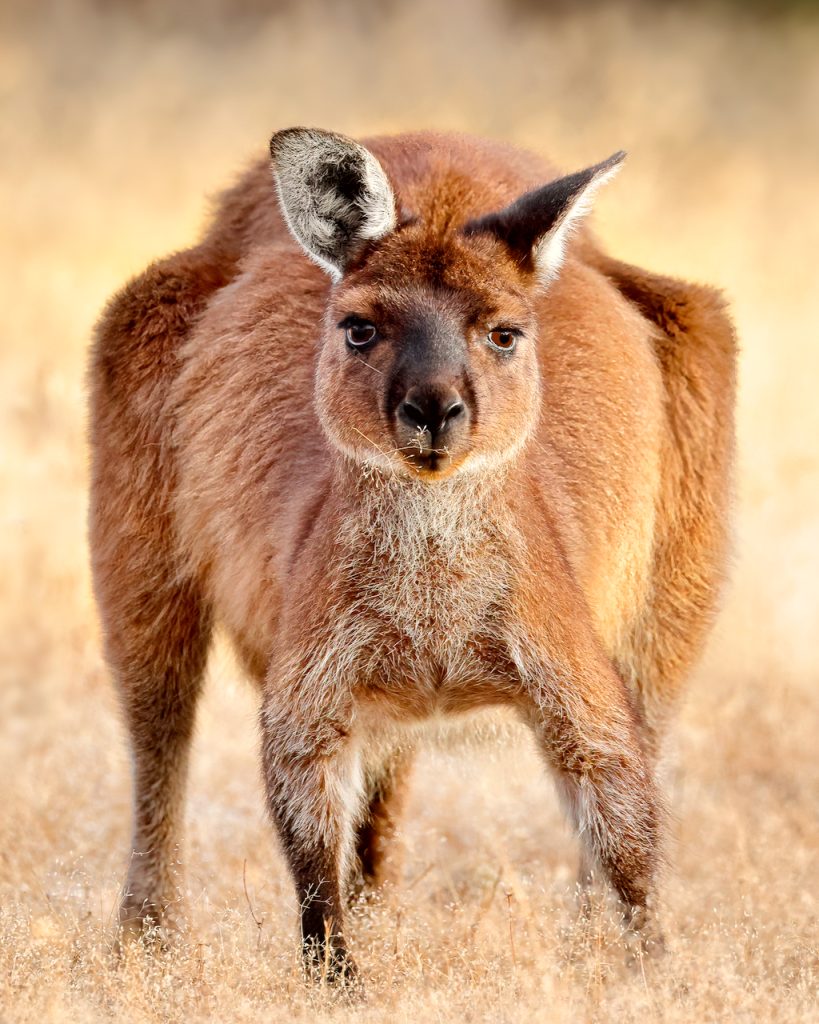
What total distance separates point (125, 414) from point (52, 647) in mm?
3559

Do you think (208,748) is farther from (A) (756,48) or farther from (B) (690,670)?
(A) (756,48)

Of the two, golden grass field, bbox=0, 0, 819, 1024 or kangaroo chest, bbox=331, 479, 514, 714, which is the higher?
kangaroo chest, bbox=331, 479, 514, 714

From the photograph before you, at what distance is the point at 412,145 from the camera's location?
5742mm

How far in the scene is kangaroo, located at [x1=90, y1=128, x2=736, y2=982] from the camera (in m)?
4.54

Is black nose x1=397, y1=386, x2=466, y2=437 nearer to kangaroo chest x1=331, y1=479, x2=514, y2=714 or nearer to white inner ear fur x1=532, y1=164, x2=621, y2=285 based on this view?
kangaroo chest x1=331, y1=479, x2=514, y2=714

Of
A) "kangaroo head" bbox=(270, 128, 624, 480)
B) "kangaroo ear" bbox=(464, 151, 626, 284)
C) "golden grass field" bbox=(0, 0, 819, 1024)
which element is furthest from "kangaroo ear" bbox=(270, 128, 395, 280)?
"golden grass field" bbox=(0, 0, 819, 1024)

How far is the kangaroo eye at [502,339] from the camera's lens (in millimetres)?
4531

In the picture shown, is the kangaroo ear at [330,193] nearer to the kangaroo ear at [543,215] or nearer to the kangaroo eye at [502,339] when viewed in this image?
the kangaroo ear at [543,215]

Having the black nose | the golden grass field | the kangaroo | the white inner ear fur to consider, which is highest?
the white inner ear fur

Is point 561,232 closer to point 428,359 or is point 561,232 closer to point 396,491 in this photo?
point 428,359

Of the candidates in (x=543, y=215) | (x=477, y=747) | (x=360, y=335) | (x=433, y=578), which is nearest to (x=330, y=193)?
(x=360, y=335)

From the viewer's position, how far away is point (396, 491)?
458cm

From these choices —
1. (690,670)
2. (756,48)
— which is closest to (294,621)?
(690,670)

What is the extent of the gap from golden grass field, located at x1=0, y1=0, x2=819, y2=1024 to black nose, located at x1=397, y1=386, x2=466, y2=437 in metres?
1.37
